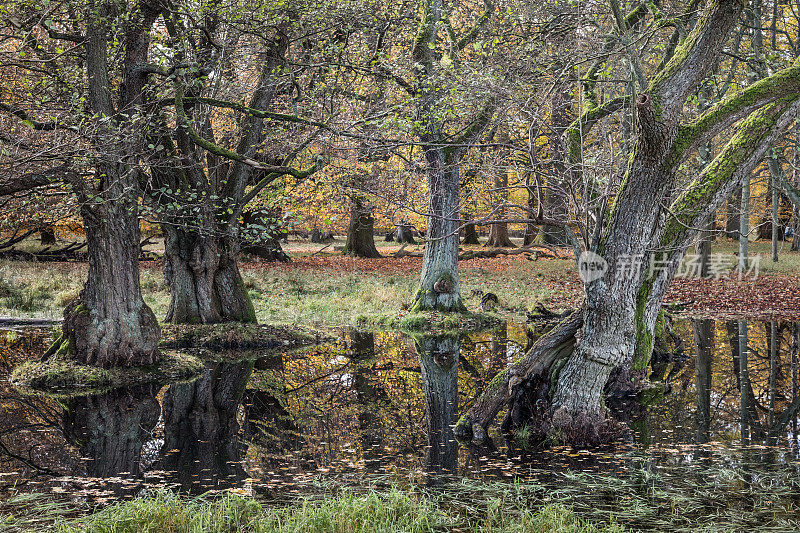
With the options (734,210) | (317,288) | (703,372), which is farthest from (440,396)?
(734,210)

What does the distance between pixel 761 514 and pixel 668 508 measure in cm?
71

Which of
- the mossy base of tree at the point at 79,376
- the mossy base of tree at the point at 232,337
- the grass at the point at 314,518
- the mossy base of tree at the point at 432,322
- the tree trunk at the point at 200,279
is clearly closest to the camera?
the grass at the point at 314,518

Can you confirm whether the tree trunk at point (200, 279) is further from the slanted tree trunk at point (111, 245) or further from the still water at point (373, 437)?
the slanted tree trunk at point (111, 245)

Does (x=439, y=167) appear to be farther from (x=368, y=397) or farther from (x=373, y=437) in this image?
(x=373, y=437)

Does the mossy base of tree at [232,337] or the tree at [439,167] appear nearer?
the mossy base of tree at [232,337]

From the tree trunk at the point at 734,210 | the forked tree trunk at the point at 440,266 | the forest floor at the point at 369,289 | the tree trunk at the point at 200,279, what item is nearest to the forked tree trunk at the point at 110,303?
the tree trunk at the point at 200,279

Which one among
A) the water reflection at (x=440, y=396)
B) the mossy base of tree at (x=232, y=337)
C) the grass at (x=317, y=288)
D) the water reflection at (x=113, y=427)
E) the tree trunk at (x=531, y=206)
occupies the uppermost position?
the tree trunk at (x=531, y=206)

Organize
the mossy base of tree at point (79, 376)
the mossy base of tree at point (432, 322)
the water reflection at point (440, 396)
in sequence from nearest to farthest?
the water reflection at point (440, 396)
the mossy base of tree at point (79, 376)
the mossy base of tree at point (432, 322)

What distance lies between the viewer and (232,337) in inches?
529

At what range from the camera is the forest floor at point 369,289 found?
17203mm

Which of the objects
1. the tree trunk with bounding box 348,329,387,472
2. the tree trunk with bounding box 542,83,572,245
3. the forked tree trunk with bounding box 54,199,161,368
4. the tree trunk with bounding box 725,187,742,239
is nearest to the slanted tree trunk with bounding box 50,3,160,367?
the forked tree trunk with bounding box 54,199,161,368

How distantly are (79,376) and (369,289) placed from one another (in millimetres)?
10693

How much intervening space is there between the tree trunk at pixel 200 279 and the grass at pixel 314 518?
322 inches

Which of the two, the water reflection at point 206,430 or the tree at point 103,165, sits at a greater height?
the tree at point 103,165
